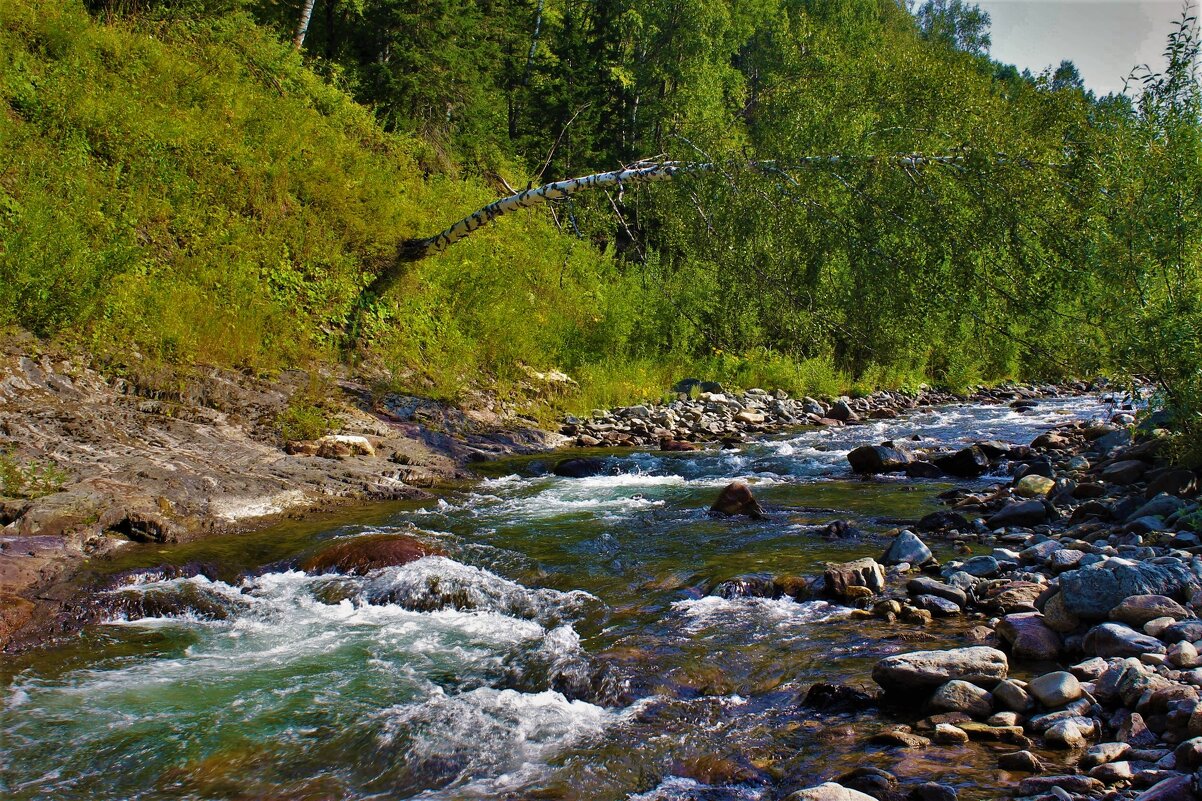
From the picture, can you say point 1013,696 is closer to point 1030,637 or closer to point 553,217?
point 1030,637

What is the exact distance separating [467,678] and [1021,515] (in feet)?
18.9

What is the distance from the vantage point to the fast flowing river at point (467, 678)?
3.52m

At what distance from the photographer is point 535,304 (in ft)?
55.2

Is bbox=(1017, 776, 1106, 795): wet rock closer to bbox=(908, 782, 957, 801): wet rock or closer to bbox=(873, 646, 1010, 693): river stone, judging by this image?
bbox=(908, 782, 957, 801): wet rock

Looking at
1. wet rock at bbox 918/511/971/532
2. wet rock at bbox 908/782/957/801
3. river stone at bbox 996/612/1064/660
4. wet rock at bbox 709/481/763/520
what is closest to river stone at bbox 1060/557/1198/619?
river stone at bbox 996/612/1064/660

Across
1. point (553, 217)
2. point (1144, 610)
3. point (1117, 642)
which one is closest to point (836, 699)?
point (1117, 642)

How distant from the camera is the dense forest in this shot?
27.2 feet

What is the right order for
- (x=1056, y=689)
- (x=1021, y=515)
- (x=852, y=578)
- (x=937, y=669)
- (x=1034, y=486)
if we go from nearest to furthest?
(x=1056, y=689), (x=937, y=669), (x=852, y=578), (x=1021, y=515), (x=1034, y=486)

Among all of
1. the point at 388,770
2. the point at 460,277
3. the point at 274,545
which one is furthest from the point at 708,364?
the point at 388,770

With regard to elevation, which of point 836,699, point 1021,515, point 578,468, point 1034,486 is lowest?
point 578,468

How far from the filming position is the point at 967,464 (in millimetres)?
10852

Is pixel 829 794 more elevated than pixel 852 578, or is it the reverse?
pixel 852 578

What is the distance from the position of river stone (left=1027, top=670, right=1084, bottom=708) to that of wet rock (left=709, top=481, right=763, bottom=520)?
4.49 metres

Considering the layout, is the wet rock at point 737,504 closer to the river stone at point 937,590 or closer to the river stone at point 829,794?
the river stone at point 937,590
